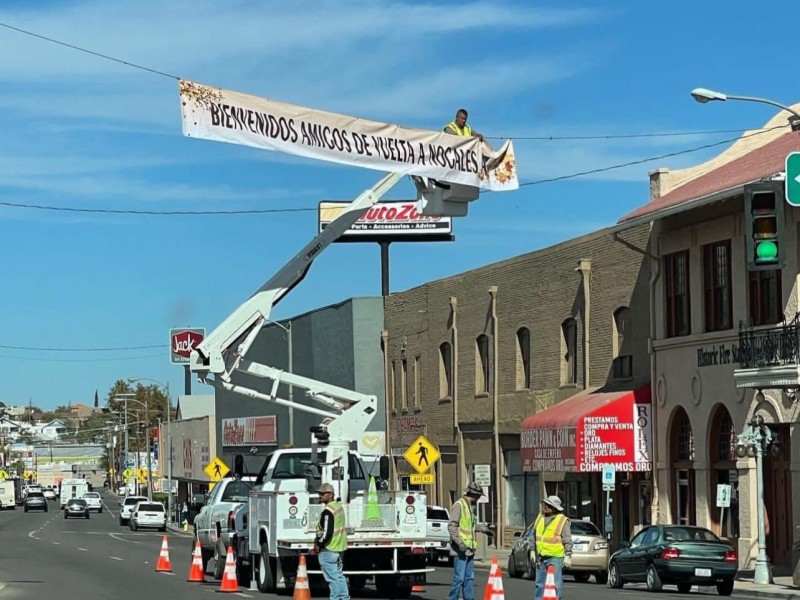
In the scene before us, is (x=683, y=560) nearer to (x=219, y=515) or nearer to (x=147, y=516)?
(x=219, y=515)

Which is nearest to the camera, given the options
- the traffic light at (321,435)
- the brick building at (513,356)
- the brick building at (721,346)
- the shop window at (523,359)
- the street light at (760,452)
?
the traffic light at (321,435)

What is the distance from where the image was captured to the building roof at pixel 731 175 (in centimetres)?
3378

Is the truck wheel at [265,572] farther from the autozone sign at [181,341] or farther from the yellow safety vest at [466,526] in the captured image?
the autozone sign at [181,341]

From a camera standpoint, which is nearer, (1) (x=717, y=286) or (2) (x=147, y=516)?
(1) (x=717, y=286)

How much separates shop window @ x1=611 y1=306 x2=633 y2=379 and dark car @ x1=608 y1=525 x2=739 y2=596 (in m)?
10.7

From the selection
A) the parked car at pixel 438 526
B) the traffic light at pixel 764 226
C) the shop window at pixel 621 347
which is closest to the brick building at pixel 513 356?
the shop window at pixel 621 347

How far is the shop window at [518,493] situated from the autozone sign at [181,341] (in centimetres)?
5009

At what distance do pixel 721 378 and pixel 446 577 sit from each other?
8362 millimetres

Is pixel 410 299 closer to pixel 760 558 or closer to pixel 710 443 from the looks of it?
pixel 710 443

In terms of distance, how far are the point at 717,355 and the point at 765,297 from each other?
7.50 feet

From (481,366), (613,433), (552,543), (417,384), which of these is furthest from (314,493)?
(417,384)

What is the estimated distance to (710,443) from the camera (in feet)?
116

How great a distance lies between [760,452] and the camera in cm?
3056

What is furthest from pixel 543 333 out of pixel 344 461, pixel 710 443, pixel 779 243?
pixel 779 243
